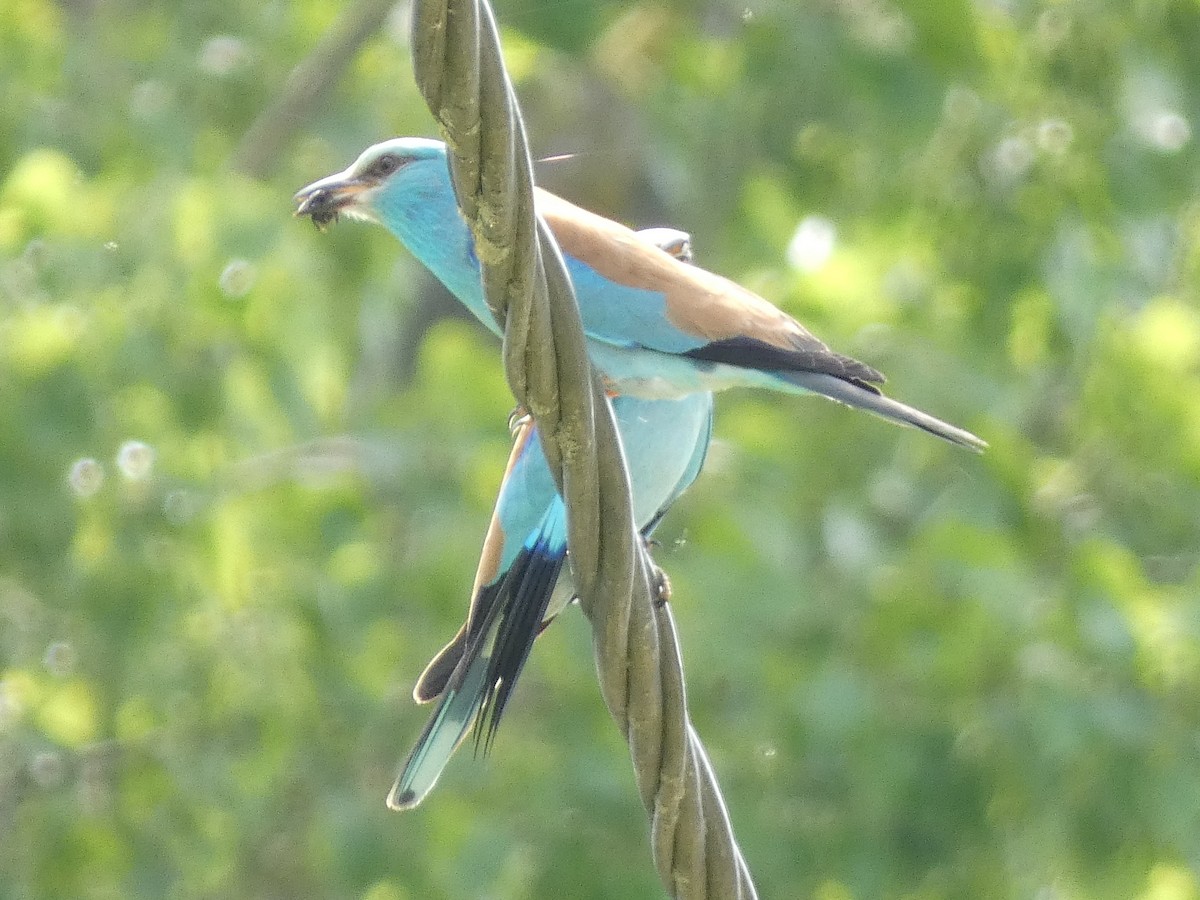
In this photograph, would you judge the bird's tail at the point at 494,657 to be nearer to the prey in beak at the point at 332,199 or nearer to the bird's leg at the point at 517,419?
the bird's leg at the point at 517,419

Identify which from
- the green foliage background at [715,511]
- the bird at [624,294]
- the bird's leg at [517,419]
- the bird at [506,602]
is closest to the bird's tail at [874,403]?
the bird at [624,294]

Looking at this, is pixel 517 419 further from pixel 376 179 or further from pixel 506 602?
pixel 376 179

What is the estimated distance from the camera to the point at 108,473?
5141 mm

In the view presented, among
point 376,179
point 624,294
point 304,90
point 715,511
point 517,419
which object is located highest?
point 376,179

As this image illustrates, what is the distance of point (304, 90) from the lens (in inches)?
250

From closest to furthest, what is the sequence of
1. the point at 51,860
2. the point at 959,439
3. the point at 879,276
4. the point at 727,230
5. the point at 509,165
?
the point at 509,165, the point at 959,439, the point at 51,860, the point at 879,276, the point at 727,230

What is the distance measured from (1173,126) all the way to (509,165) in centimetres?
480

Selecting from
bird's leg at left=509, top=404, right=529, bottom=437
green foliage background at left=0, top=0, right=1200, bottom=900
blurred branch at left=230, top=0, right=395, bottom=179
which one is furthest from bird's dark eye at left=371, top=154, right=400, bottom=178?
blurred branch at left=230, top=0, right=395, bottom=179

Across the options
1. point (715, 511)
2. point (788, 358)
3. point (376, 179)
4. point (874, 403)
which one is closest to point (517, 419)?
point (376, 179)

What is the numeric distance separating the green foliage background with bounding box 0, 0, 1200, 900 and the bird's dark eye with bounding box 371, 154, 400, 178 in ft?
7.48

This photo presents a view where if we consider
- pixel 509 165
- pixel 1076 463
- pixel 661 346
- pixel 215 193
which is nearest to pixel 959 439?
pixel 661 346

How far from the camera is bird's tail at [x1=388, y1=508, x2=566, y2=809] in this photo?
2697 mm

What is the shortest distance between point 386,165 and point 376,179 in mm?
25

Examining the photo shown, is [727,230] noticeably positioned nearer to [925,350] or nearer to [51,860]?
[925,350]
